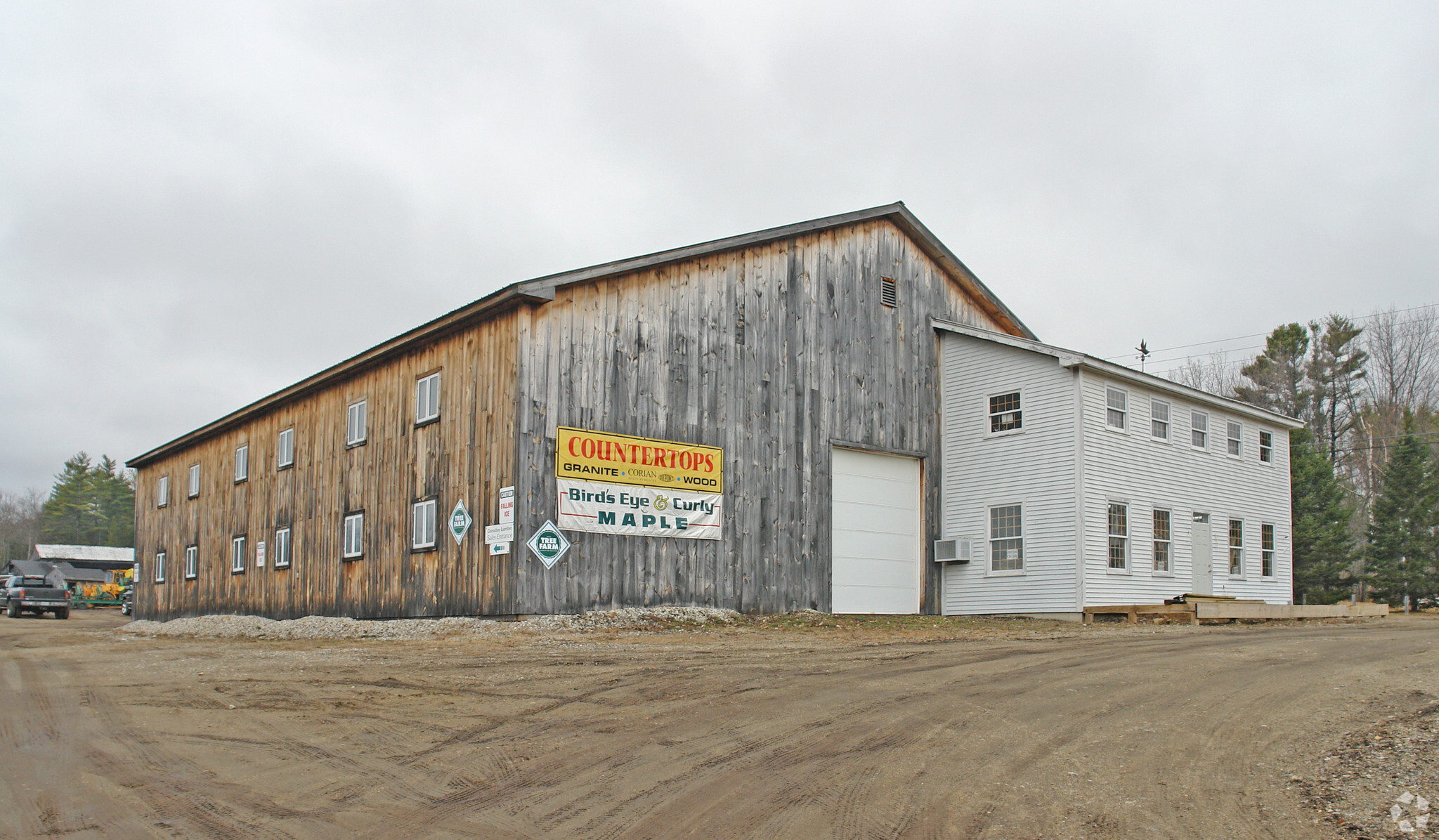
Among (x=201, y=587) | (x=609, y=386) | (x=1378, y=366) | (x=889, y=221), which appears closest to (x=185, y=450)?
(x=201, y=587)

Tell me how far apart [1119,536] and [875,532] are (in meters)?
5.33

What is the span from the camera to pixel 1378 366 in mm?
52344

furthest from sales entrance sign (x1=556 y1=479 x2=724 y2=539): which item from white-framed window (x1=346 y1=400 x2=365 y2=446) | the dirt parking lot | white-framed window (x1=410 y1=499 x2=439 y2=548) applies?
white-framed window (x1=346 y1=400 x2=365 y2=446)

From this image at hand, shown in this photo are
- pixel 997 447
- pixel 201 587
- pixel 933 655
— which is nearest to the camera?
pixel 933 655

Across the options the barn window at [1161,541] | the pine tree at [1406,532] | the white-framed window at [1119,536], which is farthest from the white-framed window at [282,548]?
the pine tree at [1406,532]

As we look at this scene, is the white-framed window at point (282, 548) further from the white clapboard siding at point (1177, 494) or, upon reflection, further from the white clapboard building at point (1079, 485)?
the white clapboard siding at point (1177, 494)

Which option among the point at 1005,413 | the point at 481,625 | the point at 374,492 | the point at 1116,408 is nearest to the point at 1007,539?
the point at 1005,413

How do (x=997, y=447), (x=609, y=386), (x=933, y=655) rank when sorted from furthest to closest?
(x=997, y=447) → (x=609, y=386) → (x=933, y=655)

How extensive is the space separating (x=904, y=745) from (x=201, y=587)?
29.7m

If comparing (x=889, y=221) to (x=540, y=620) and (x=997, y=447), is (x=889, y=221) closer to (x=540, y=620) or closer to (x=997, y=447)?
(x=997, y=447)

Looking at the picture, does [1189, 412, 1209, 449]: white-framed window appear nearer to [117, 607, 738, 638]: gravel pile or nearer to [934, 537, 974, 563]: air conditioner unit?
[934, 537, 974, 563]: air conditioner unit

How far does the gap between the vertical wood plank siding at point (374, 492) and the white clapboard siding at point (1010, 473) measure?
11338 mm

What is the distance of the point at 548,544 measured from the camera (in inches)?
724

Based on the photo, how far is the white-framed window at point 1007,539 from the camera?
76.9 feet
